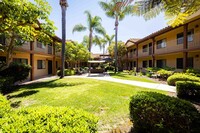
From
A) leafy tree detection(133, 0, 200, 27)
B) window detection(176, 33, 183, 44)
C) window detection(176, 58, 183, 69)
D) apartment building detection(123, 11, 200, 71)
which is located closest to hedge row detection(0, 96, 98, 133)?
leafy tree detection(133, 0, 200, 27)

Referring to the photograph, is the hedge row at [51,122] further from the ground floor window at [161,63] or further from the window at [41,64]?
the ground floor window at [161,63]

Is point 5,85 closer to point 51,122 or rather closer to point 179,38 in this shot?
point 51,122

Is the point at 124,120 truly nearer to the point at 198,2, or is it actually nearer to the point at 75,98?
the point at 75,98

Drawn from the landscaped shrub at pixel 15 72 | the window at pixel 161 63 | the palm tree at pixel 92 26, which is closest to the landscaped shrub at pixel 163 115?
the landscaped shrub at pixel 15 72

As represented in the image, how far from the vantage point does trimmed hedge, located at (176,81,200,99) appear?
838 centimetres

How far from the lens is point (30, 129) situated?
8.41 feet

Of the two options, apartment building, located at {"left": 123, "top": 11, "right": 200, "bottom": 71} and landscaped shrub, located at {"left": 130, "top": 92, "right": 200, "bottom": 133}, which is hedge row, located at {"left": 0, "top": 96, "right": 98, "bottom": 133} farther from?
apartment building, located at {"left": 123, "top": 11, "right": 200, "bottom": 71}

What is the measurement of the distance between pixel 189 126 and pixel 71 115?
2.64m

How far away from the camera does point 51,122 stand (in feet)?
9.27

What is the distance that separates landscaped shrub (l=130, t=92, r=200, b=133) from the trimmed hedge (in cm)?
527

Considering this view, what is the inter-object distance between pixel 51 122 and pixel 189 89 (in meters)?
8.26

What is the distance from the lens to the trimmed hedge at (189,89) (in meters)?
8.38

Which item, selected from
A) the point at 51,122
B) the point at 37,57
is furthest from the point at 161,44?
the point at 51,122

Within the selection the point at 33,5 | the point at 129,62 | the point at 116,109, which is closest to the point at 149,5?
the point at 116,109
